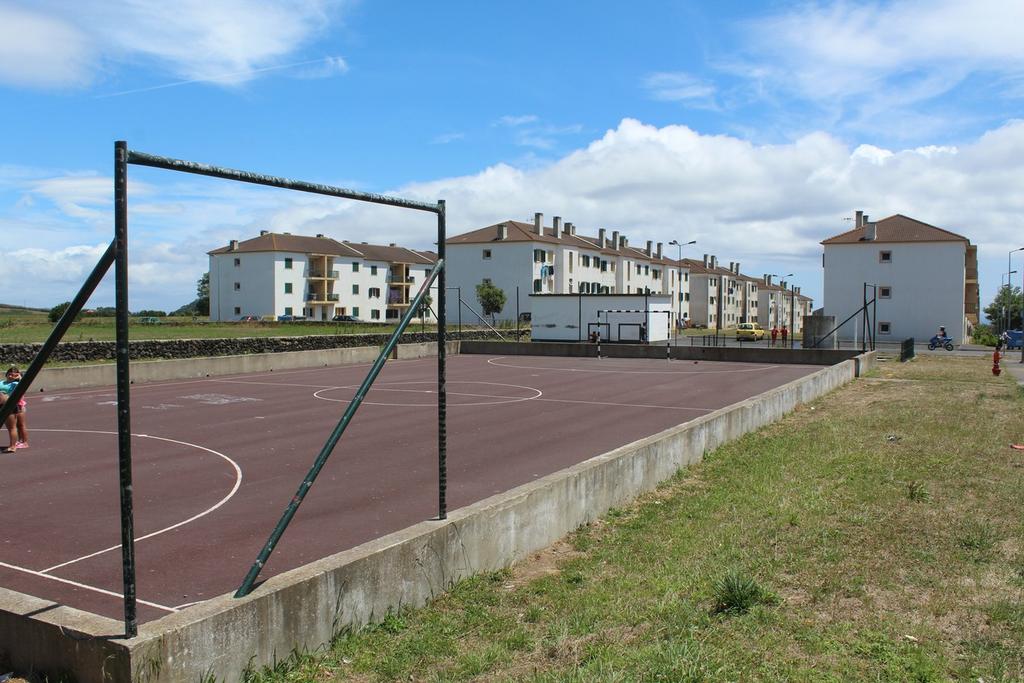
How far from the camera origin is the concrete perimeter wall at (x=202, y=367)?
2512 centimetres

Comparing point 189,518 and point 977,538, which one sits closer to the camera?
point 977,538

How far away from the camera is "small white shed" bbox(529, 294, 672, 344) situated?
56594 millimetres

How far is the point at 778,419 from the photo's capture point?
18.1m

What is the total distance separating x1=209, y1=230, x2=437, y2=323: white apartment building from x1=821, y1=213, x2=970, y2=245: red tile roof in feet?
130

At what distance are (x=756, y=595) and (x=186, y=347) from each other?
30.3 meters

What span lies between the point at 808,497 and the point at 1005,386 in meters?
20.2

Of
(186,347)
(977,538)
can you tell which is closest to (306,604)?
(977,538)

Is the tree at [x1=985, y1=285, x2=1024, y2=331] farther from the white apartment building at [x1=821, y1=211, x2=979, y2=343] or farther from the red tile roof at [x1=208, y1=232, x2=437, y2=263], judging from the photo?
the red tile roof at [x1=208, y1=232, x2=437, y2=263]

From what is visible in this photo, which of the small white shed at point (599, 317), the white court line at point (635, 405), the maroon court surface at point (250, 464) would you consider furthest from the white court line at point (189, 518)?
the small white shed at point (599, 317)

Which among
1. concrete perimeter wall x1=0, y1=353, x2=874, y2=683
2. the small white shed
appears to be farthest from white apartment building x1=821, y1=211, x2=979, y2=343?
concrete perimeter wall x1=0, y1=353, x2=874, y2=683

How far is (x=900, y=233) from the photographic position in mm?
67812

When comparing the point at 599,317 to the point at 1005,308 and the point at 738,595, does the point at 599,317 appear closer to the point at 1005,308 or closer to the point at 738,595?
the point at 738,595

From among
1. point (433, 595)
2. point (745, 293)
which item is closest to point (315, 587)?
point (433, 595)

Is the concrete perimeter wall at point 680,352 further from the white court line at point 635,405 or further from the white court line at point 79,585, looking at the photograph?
the white court line at point 79,585
